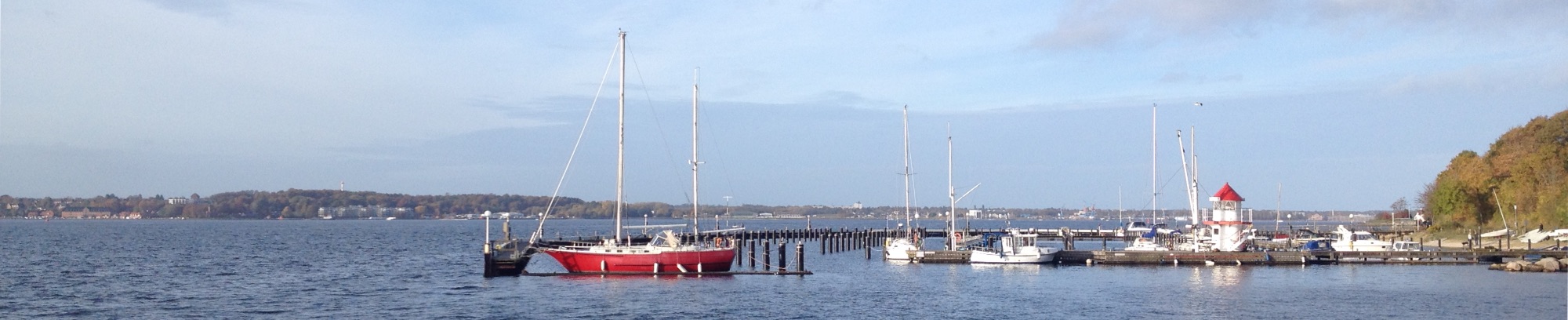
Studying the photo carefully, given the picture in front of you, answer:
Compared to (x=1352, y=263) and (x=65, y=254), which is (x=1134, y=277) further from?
(x=65, y=254)

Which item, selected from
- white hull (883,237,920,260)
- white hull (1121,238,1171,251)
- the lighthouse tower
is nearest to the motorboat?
white hull (883,237,920,260)

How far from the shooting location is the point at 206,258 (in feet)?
258

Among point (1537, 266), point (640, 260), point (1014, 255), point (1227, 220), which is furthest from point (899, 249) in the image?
point (1537, 266)

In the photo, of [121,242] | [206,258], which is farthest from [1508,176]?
[121,242]

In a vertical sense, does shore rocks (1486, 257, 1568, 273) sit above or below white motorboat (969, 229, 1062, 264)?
below

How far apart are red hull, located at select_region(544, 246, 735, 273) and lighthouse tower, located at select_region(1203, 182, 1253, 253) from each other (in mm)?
28783

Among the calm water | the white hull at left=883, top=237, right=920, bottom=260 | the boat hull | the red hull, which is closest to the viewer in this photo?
the calm water

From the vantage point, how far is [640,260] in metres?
52.6

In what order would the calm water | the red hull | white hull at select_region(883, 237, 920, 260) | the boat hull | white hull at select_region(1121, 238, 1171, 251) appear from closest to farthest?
the calm water → the red hull → the boat hull → white hull at select_region(1121, 238, 1171, 251) → white hull at select_region(883, 237, 920, 260)

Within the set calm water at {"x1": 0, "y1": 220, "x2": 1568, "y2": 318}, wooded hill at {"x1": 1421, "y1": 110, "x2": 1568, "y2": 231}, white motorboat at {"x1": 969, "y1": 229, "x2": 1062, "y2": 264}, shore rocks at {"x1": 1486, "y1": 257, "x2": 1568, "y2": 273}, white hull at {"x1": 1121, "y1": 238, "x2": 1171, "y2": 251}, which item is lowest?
calm water at {"x1": 0, "y1": 220, "x2": 1568, "y2": 318}

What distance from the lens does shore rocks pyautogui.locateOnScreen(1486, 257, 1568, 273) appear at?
183 ft

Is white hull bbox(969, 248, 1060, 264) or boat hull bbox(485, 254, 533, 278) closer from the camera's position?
boat hull bbox(485, 254, 533, 278)

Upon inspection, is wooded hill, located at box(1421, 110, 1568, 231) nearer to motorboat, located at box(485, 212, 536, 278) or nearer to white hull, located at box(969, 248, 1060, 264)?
white hull, located at box(969, 248, 1060, 264)

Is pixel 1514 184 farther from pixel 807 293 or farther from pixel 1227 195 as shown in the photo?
pixel 807 293
